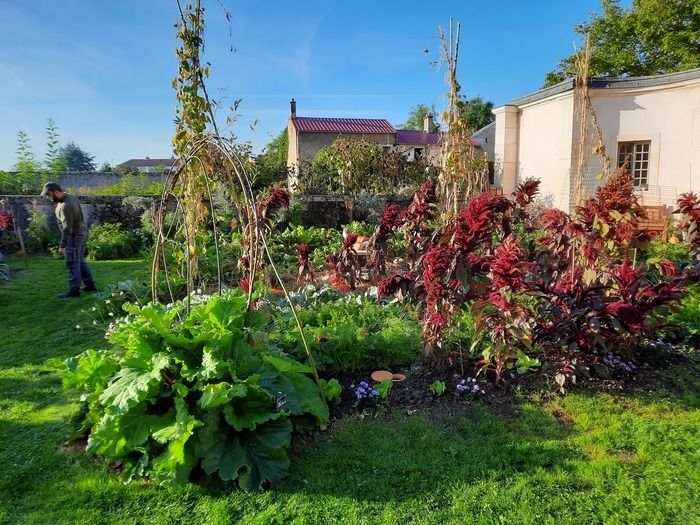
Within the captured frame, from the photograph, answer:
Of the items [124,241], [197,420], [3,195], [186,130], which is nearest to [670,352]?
[197,420]

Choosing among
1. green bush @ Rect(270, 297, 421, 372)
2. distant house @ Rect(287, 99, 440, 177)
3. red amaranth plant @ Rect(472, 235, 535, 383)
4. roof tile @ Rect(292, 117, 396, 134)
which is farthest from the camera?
roof tile @ Rect(292, 117, 396, 134)

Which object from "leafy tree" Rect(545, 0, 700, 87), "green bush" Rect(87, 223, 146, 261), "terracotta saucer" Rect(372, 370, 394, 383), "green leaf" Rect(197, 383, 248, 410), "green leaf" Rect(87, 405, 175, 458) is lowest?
"terracotta saucer" Rect(372, 370, 394, 383)

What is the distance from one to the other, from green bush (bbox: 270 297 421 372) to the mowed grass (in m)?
0.71

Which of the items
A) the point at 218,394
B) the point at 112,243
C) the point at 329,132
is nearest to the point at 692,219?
the point at 218,394

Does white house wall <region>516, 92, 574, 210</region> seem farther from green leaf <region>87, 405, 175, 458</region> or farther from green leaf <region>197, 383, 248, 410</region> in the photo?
green leaf <region>87, 405, 175, 458</region>

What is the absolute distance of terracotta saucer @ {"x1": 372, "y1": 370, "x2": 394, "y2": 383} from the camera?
10.9 feet

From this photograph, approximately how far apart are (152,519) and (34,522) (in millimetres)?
542

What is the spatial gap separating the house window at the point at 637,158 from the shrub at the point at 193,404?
12.5 m

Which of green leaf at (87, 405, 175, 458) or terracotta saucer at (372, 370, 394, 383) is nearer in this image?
green leaf at (87, 405, 175, 458)

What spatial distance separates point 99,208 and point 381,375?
33.1 ft

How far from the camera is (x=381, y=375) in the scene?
338 centimetres

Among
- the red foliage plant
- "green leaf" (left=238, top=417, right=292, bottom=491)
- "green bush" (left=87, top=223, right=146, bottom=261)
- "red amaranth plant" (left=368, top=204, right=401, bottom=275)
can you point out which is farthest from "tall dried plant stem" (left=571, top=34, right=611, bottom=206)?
"green bush" (left=87, top=223, right=146, bottom=261)

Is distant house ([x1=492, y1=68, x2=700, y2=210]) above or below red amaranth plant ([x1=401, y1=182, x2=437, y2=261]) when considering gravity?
above

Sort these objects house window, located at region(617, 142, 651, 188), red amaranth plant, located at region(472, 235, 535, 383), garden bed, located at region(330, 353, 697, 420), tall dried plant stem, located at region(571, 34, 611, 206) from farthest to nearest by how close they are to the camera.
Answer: house window, located at region(617, 142, 651, 188) → tall dried plant stem, located at region(571, 34, 611, 206) → garden bed, located at region(330, 353, 697, 420) → red amaranth plant, located at region(472, 235, 535, 383)
